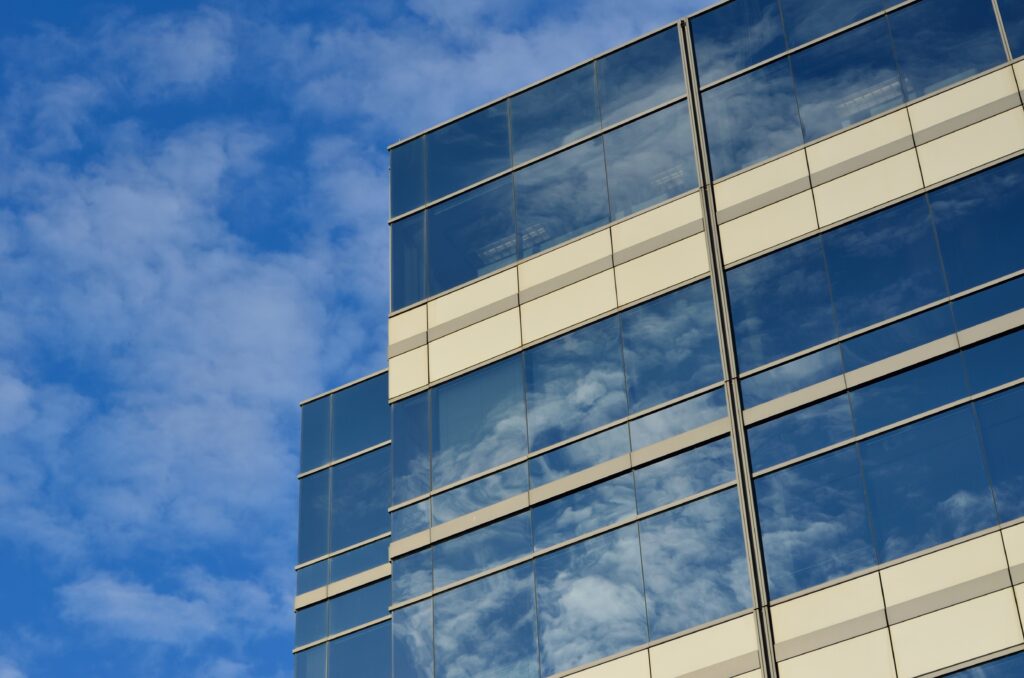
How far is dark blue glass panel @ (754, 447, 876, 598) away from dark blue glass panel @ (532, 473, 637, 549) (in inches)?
97.3

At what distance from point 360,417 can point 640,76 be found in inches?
468

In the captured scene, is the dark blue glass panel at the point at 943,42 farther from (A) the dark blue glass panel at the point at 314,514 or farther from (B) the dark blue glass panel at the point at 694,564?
(A) the dark blue glass panel at the point at 314,514

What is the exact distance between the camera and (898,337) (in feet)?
88.9

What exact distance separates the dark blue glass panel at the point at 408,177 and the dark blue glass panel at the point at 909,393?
36.4 feet

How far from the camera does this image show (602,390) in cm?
2955

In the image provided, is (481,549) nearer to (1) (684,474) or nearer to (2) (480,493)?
(2) (480,493)

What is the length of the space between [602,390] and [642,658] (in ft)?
16.8

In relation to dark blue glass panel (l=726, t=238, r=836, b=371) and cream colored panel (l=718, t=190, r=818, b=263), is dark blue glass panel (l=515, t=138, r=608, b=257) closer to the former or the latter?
cream colored panel (l=718, t=190, r=818, b=263)

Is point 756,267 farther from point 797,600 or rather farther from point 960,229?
point 797,600

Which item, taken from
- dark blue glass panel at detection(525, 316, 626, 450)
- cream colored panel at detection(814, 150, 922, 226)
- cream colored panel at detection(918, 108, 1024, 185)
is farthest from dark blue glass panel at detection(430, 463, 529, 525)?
cream colored panel at detection(918, 108, 1024, 185)

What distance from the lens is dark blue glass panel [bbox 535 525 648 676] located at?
89.5 ft

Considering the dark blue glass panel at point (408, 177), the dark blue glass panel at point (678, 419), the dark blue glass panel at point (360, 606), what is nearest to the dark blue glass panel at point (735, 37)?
the dark blue glass panel at point (408, 177)

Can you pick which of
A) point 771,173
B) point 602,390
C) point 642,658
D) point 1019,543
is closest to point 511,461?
point 602,390

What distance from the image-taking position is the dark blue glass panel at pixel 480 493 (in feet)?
97.1
